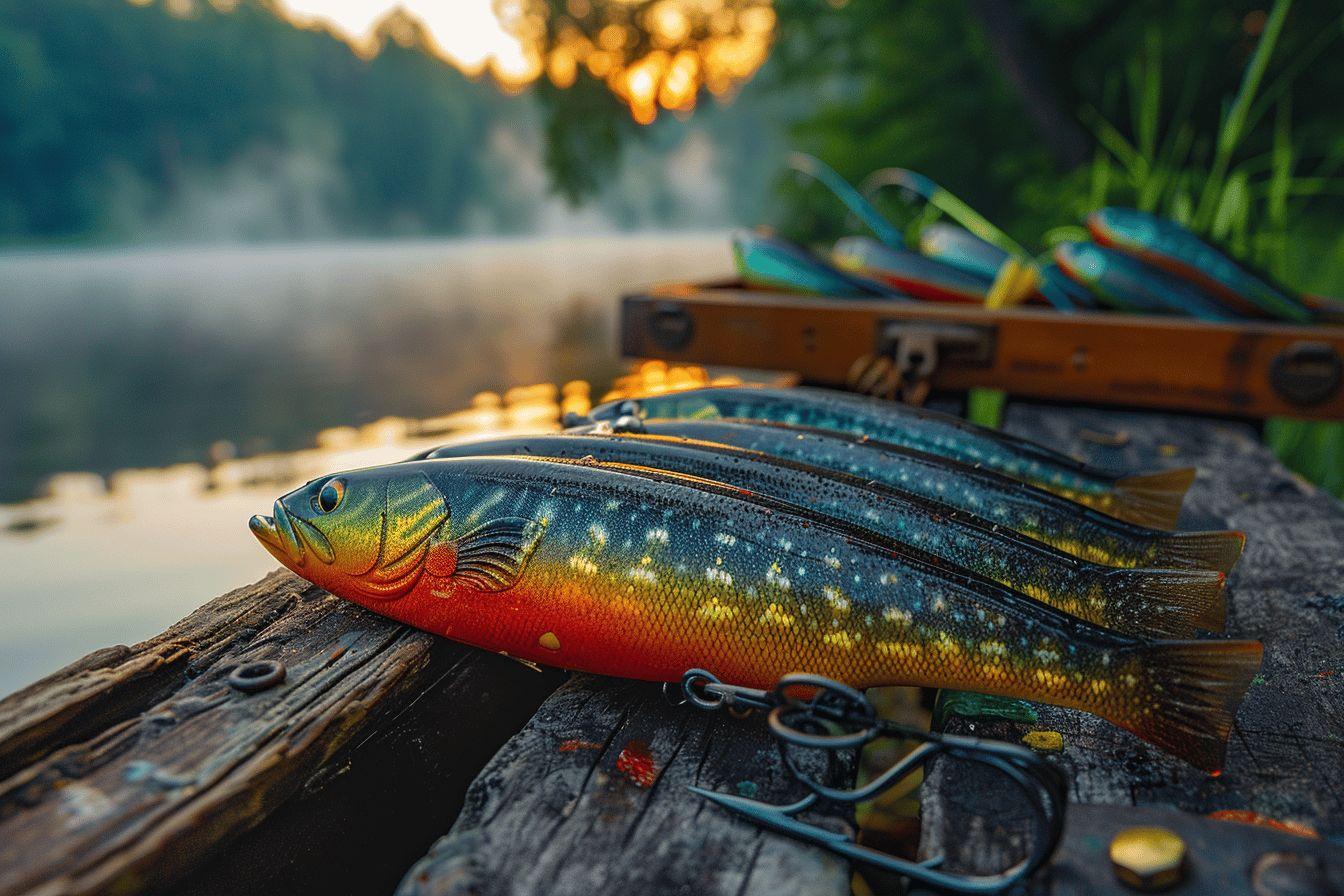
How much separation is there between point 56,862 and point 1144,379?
3984 mm

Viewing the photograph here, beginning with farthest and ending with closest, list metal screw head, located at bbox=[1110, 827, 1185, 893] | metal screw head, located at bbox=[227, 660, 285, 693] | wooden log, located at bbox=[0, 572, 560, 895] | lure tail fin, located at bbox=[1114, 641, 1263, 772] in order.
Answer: metal screw head, located at bbox=[227, 660, 285, 693] → lure tail fin, located at bbox=[1114, 641, 1263, 772] → wooden log, located at bbox=[0, 572, 560, 895] → metal screw head, located at bbox=[1110, 827, 1185, 893]

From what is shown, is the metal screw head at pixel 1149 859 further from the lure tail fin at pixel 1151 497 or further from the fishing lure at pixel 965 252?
the fishing lure at pixel 965 252

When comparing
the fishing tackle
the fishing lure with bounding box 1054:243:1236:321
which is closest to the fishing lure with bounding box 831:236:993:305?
the fishing lure with bounding box 1054:243:1236:321

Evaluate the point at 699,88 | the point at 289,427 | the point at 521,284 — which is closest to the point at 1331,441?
the point at 289,427

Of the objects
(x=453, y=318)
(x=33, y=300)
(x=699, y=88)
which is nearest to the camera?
(x=699, y=88)

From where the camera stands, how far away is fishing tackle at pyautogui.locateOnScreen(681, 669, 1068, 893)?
1.28m

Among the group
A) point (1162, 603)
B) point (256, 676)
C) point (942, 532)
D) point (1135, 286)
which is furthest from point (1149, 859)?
point (1135, 286)

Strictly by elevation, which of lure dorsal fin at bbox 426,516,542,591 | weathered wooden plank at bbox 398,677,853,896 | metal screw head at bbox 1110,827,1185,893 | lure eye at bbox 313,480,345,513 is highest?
lure eye at bbox 313,480,345,513

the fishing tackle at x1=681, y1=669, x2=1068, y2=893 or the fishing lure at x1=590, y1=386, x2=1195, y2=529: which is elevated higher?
the fishing lure at x1=590, y1=386, x2=1195, y2=529

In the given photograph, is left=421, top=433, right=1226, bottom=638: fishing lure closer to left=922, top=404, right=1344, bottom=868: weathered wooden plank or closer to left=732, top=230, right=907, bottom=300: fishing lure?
left=922, top=404, right=1344, bottom=868: weathered wooden plank

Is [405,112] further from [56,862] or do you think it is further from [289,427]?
[56,862]

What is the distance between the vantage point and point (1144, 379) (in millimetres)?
3898

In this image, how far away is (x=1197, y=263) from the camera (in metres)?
4.19

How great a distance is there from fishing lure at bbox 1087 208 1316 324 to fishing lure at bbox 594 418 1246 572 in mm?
2658
